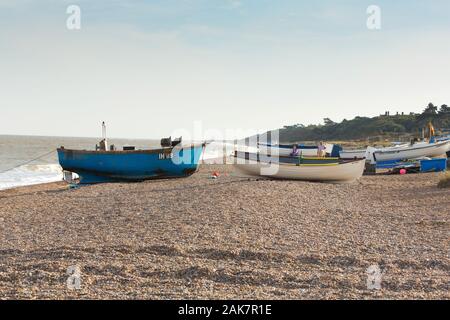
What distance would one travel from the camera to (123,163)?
26.8 metres

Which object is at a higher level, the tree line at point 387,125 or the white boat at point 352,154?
the tree line at point 387,125

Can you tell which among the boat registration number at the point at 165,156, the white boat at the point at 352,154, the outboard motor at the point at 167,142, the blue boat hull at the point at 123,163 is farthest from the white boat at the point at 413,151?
the boat registration number at the point at 165,156

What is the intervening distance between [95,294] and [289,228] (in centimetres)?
601

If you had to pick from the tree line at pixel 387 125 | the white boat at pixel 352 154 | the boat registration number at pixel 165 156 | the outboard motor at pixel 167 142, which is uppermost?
the tree line at pixel 387 125

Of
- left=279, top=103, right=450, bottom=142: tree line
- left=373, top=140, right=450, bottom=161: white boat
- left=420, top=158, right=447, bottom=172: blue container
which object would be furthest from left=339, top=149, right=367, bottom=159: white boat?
left=279, top=103, right=450, bottom=142: tree line

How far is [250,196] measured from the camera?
17188 mm

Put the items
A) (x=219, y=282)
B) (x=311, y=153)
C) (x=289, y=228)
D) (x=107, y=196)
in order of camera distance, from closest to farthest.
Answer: (x=219, y=282) < (x=289, y=228) < (x=107, y=196) < (x=311, y=153)

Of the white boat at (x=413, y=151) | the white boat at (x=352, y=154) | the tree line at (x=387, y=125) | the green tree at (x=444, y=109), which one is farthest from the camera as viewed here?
the green tree at (x=444, y=109)

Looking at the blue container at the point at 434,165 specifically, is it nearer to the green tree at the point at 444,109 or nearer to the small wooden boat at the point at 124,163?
the small wooden boat at the point at 124,163

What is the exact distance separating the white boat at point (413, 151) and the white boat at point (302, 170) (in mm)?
11508

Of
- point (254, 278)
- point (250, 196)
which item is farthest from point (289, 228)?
point (250, 196)

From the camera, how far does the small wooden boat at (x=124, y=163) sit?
2664cm

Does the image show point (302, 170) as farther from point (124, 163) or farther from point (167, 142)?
point (124, 163)
